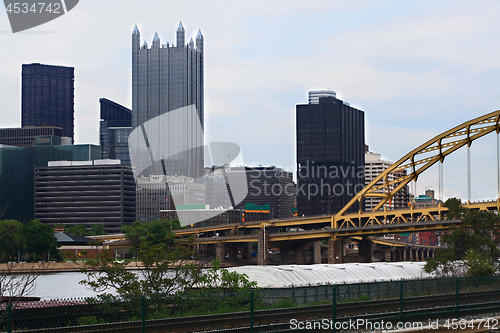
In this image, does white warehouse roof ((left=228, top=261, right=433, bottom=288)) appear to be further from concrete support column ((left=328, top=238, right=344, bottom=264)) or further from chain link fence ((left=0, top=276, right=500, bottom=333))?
concrete support column ((left=328, top=238, right=344, bottom=264))

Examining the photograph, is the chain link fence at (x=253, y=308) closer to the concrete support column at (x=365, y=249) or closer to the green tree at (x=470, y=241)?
the green tree at (x=470, y=241)

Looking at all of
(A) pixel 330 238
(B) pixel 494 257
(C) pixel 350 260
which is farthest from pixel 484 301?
(C) pixel 350 260

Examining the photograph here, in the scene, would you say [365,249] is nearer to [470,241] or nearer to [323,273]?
[470,241]

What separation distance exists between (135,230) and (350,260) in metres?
67.4

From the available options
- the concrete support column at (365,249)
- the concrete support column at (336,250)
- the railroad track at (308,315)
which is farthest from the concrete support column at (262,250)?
the railroad track at (308,315)

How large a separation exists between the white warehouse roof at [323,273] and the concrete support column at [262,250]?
99352mm

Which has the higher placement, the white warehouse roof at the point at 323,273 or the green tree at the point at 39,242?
the white warehouse roof at the point at 323,273

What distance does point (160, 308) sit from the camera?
26.5 metres

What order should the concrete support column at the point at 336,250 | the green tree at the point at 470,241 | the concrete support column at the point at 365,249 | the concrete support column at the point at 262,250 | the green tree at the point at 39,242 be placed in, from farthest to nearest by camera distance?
the concrete support column at the point at 365,249
the concrete support column at the point at 262,250
the green tree at the point at 39,242
the concrete support column at the point at 336,250
the green tree at the point at 470,241

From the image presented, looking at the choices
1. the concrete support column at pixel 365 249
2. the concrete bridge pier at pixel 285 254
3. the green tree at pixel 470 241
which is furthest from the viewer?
the concrete bridge pier at pixel 285 254

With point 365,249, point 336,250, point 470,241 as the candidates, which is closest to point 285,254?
point 365,249

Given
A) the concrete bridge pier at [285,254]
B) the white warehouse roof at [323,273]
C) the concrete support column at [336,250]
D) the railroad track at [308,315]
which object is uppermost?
the railroad track at [308,315]

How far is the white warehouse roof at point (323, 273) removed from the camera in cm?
4987

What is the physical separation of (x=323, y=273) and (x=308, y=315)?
30.5 metres
